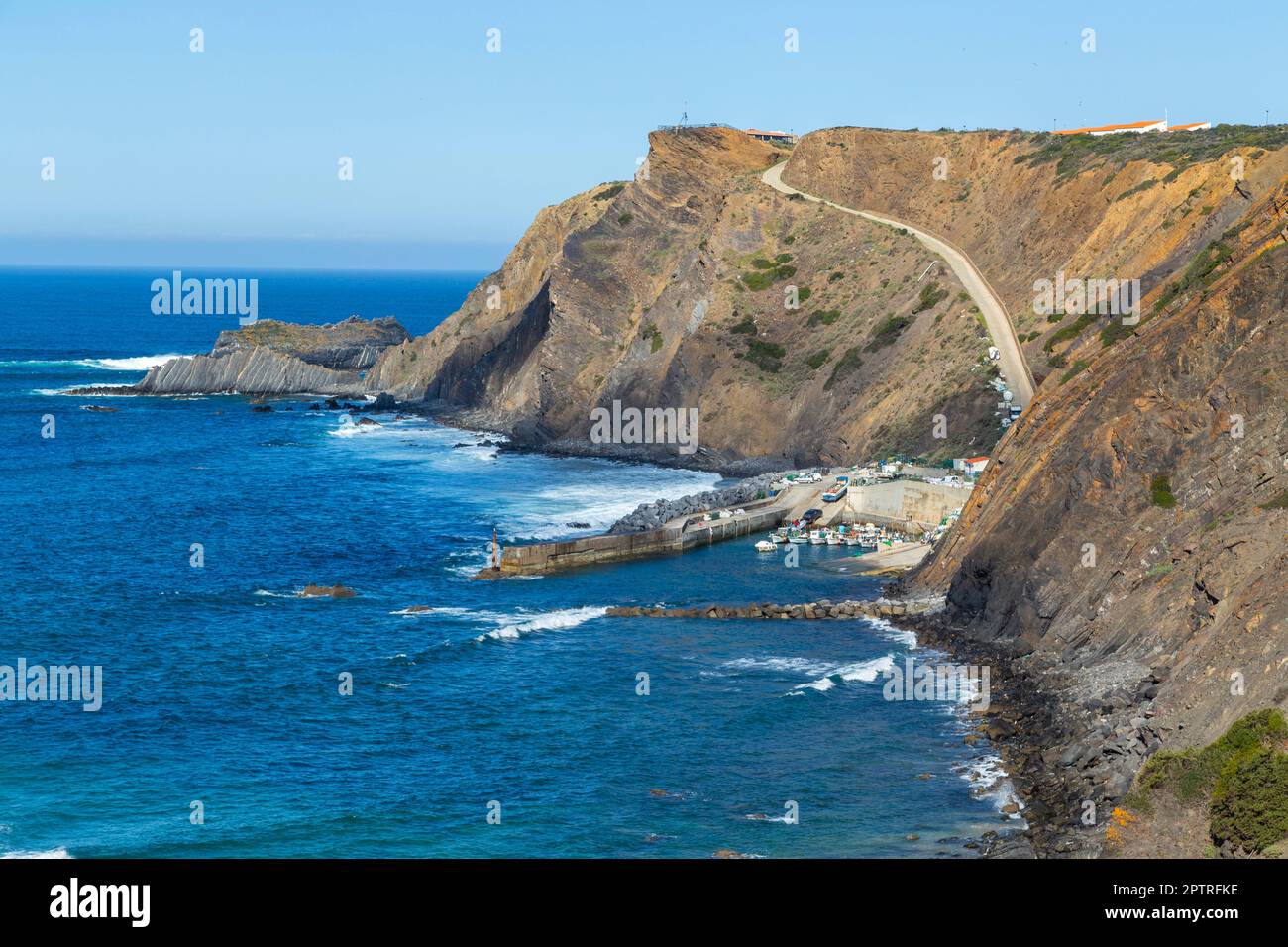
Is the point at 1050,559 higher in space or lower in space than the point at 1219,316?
lower

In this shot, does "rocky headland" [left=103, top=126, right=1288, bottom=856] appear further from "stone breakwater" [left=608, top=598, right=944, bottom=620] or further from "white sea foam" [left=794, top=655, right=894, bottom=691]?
"white sea foam" [left=794, top=655, right=894, bottom=691]

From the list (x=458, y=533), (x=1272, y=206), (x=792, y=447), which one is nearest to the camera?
(x=1272, y=206)

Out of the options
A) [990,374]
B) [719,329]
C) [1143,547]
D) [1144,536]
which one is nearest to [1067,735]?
[1143,547]

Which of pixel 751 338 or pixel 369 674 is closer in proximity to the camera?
pixel 369 674

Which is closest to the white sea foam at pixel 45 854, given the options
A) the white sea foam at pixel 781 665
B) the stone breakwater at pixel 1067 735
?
the stone breakwater at pixel 1067 735

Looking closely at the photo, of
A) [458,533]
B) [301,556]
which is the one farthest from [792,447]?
[301,556]

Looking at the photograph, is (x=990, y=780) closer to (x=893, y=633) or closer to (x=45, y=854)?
(x=893, y=633)
